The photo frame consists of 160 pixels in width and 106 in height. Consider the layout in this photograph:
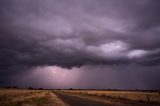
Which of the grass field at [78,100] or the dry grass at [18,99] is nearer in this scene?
the dry grass at [18,99]

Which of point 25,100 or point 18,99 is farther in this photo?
point 18,99

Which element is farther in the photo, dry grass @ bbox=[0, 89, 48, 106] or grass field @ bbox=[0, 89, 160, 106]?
grass field @ bbox=[0, 89, 160, 106]

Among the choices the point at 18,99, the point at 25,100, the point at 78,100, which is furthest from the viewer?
the point at 78,100

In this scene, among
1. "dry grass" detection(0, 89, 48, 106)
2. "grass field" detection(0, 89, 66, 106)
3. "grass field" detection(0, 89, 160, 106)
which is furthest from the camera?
"grass field" detection(0, 89, 160, 106)

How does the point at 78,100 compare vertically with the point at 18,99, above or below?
below

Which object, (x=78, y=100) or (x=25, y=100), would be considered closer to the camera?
(x=25, y=100)

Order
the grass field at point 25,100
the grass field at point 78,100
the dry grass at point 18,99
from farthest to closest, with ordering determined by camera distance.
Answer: the grass field at point 78,100 < the grass field at point 25,100 < the dry grass at point 18,99

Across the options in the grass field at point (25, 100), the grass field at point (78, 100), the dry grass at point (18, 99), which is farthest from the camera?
the grass field at point (78, 100)

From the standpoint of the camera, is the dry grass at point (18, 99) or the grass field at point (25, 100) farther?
the grass field at point (25, 100)

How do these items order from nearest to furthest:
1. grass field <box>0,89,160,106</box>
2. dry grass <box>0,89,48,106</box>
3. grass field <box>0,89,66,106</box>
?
dry grass <box>0,89,48,106</box> < grass field <box>0,89,66,106</box> < grass field <box>0,89,160,106</box>

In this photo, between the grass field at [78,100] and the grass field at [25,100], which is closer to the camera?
the grass field at [25,100]

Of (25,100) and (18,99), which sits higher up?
(18,99)

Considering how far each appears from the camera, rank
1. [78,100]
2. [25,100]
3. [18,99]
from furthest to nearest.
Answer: [78,100] < [18,99] < [25,100]

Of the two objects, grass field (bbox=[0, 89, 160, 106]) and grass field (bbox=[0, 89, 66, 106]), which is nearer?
grass field (bbox=[0, 89, 66, 106])
